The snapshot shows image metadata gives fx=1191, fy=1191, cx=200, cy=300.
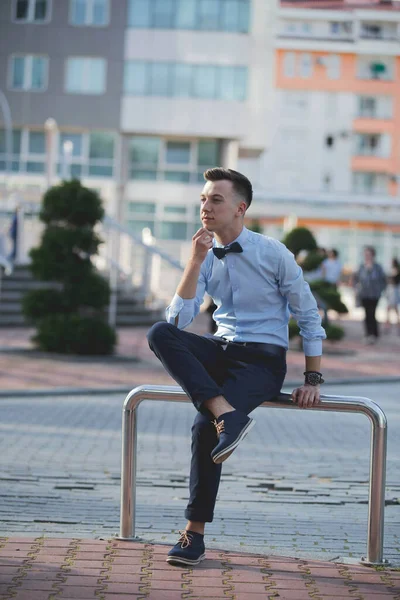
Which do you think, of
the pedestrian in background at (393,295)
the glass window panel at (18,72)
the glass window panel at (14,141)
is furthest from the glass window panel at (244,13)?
the pedestrian in background at (393,295)

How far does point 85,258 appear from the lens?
771 inches

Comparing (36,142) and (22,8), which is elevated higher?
(22,8)

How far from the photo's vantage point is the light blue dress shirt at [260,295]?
5.60 meters

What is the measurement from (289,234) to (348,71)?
61830 mm

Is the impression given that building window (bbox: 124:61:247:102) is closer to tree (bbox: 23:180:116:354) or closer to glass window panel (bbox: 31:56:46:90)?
glass window panel (bbox: 31:56:46:90)

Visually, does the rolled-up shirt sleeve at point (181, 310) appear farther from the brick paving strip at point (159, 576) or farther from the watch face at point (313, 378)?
the brick paving strip at point (159, 576)

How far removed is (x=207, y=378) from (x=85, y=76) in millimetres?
50271

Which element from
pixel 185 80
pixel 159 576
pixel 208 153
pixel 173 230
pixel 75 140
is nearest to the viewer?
pixel 159 576

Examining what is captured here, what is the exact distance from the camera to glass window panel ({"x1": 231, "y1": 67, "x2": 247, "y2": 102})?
53.2m

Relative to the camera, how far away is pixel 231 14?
2052 inches

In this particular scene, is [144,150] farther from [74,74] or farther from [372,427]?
[372,427]

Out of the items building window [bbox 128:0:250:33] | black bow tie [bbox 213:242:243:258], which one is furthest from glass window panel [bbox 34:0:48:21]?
black bow tie [bbox 213:242:243:258]

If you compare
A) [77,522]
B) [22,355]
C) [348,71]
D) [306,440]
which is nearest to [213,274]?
[77,522]

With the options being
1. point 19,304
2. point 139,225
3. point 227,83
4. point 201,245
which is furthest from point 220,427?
point 139,225
